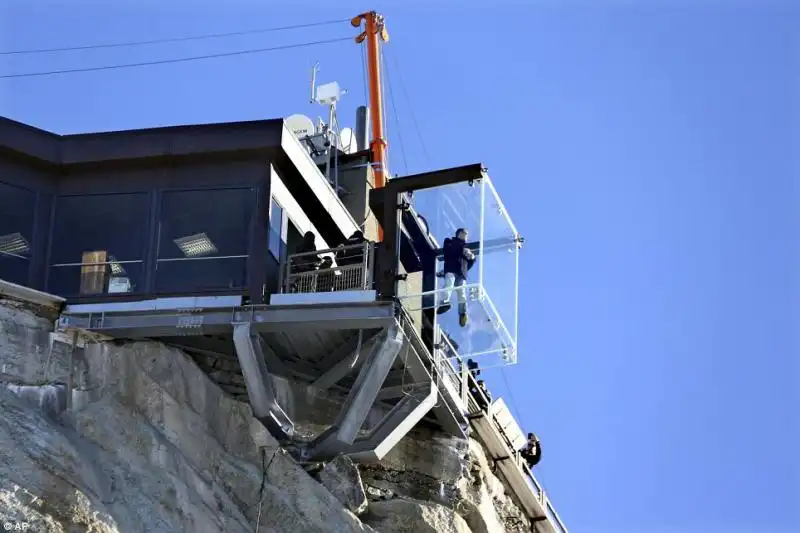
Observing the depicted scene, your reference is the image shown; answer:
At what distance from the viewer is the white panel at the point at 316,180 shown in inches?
1320

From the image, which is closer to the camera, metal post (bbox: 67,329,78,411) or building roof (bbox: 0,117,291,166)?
metal post (bbox: 67,329,78,411)

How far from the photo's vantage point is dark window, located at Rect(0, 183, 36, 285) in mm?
32906

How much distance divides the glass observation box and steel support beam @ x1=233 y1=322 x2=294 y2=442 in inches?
118

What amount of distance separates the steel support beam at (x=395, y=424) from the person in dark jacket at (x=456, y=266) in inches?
86.1

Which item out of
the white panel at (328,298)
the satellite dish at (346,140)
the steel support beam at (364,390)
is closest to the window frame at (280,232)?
the white panel at (328,298)

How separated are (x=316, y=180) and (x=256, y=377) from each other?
18.6ft

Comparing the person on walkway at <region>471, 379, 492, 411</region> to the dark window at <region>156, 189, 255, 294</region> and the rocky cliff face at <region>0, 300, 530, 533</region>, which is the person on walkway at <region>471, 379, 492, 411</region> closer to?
the rocky cliff face at <region>0, 300, 530, 533</region>

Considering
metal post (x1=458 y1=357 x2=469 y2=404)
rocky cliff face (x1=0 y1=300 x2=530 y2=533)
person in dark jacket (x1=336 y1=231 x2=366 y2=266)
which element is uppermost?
person in dark jacket (x1=336 y1=231 x2=366 y2=266)

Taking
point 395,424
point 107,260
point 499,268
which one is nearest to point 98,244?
point 107,260

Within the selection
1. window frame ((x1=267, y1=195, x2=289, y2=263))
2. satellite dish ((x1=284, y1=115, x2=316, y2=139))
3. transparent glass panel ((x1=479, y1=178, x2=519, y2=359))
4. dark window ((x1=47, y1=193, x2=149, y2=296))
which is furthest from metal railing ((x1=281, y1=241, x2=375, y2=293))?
satellite dish ((x1=284, y1=115, x2=316, y2=139))

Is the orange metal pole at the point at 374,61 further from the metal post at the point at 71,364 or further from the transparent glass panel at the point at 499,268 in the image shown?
the metal post at the point at 71,364

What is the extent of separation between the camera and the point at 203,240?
33.0 metres

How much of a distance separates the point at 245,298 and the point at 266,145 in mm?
3374

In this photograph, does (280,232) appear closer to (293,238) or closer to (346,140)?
(293,238)
